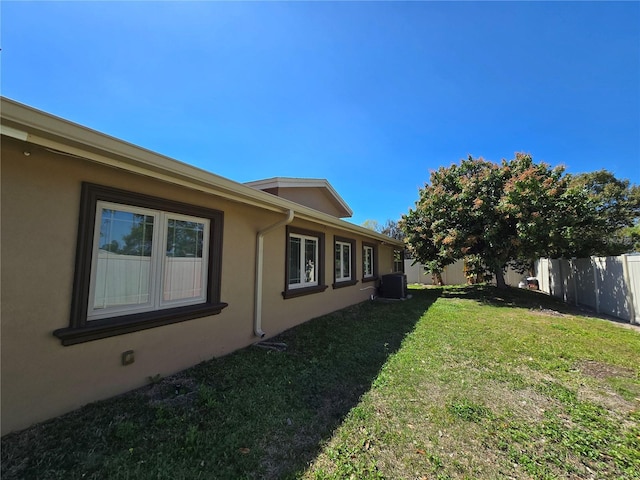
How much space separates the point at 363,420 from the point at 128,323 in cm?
280

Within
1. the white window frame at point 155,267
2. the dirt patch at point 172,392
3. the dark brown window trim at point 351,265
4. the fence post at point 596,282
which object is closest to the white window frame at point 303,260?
the dark brown window trim at point 351,265

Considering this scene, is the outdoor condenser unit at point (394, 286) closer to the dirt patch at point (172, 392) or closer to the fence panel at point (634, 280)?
the fence panel at point (634, 280)

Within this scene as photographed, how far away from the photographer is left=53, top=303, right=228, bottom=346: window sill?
2.56 meters

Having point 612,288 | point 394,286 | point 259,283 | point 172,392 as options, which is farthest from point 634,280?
point 172,392

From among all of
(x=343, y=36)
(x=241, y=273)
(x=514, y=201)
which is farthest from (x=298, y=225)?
(x=514, y=201)

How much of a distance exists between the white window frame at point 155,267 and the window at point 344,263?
4.67m

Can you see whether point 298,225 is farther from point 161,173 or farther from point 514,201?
point 514,201

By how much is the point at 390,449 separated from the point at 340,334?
133 inches

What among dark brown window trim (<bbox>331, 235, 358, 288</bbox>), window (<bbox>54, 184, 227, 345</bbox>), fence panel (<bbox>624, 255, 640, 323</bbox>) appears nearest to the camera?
window (<bbox>54, 184, 227, 345</bbox>)

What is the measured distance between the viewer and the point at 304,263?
679 cm

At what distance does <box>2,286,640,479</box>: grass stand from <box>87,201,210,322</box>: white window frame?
3.04 ft

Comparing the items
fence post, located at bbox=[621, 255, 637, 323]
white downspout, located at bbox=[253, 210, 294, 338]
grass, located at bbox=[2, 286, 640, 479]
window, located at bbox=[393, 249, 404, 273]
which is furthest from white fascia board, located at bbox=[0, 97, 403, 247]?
window, located at bbox=[393, 249, 404, 273]

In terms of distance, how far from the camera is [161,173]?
3107mm

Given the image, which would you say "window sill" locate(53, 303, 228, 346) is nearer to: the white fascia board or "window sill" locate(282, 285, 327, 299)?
the white fascia board
